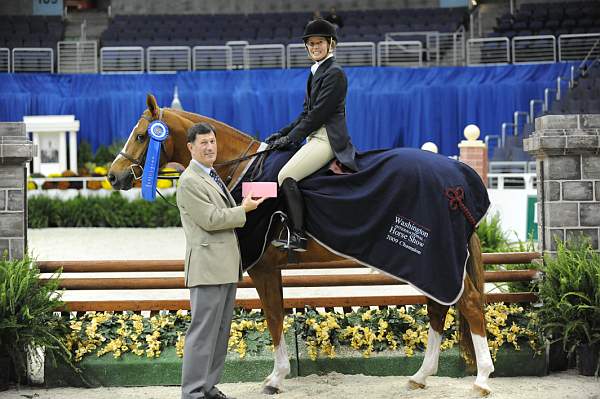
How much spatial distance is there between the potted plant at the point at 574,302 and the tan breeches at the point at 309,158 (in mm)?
1622

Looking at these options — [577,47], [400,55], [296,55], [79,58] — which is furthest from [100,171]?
[577,47]

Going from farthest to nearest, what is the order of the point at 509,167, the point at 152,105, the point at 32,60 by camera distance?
the point at 32,60 → the point at 509,167 → the point at 152,105

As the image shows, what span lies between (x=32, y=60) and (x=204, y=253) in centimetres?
1943

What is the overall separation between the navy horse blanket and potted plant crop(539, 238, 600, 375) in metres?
0.77

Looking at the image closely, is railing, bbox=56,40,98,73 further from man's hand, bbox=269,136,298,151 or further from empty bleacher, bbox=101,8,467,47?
man's hand, bbox=269,136,298,151

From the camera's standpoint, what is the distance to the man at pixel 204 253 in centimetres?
382

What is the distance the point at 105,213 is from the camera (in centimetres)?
1470

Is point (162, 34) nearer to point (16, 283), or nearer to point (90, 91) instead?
point (90, 91)

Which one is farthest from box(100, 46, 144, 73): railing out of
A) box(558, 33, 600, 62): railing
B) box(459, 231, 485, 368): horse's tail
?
box(459, 231, 485, 368): horse's tail

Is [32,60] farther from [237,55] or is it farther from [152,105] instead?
[152,105]

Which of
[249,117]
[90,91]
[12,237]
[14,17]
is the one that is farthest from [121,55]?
[12,237]

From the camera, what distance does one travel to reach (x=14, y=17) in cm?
2553

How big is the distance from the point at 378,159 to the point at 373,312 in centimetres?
120

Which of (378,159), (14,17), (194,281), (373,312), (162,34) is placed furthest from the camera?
(14,17)
